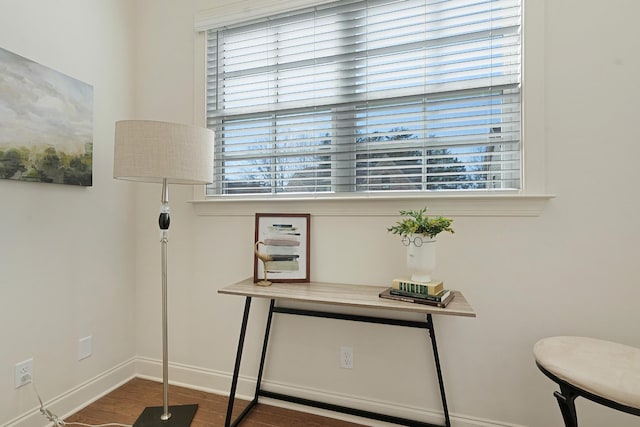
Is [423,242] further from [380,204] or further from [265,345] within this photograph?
[265,345]

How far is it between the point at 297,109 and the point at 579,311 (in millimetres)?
1761

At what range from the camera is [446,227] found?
1.45m

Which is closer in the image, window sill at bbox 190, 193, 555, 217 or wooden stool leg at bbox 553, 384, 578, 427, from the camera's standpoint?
wooden stool leg at bbox 553, 384, 578, 427

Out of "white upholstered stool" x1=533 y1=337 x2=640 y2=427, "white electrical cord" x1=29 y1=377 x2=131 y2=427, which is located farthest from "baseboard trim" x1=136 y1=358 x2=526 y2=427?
"white upholstered stool" x1=533 y1=337 x2=640 y2=427

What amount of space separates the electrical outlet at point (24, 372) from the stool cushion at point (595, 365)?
2299 millimetres

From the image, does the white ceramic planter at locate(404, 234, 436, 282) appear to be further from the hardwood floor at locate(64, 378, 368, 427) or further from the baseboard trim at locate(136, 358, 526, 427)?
the hardwood floor at locate(64, 378, 368, 427)

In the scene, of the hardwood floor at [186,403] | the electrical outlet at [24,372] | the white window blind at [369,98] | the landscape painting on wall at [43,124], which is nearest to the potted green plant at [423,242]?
the white window blind at [369,98]

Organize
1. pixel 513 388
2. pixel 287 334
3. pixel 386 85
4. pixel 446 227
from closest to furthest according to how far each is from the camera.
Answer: pixel 446 227 → pixel 513 388 → pixel 386 85 → pixel 287 334

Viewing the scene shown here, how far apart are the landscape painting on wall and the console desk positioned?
110 cm

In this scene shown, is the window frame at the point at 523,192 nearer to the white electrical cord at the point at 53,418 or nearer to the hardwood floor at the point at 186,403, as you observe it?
the hardwood floor at the point at 186,403

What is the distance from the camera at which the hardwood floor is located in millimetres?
1772

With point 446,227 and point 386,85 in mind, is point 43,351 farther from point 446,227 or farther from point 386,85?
point 386,85

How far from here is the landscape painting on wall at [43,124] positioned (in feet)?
5.03

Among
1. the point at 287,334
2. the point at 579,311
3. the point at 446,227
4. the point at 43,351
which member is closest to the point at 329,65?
the point at 446,227
